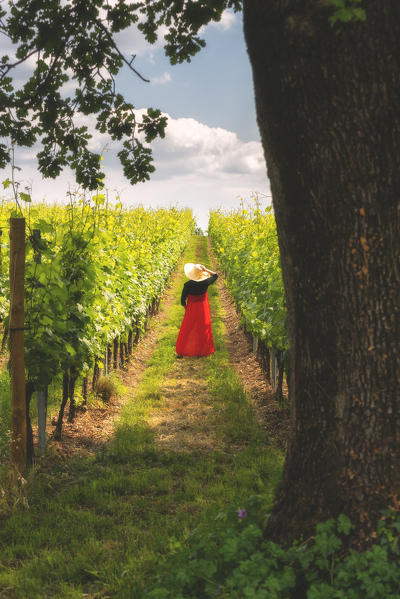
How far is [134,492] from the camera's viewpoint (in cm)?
464

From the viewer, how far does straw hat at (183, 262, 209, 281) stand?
31.9ft

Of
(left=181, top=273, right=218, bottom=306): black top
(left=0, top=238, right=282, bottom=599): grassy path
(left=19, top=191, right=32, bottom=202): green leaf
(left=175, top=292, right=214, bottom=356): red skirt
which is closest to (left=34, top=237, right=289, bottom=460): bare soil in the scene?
(left=0, top=238, right=282, bottom=599): grassy path

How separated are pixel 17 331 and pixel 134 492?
184 centimetres

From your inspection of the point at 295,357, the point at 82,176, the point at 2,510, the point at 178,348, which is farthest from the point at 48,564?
the point at 178,348

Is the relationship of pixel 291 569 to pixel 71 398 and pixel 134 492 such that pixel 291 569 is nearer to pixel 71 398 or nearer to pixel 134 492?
pixel 134 492

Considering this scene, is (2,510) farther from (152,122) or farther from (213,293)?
(213,293)

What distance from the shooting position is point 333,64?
2.32m

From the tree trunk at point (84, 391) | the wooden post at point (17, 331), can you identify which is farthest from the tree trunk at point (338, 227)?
the tree trunk at point (84, 391)

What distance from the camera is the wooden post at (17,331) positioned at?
4.45 m

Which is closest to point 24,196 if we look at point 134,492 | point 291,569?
point 134,492

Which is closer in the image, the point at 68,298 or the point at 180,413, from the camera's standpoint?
the point at 68,298

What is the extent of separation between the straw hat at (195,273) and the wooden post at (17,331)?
5.39 metres

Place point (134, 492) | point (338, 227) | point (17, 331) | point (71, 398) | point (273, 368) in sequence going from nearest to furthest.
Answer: point (338, 227) → point (17, 331) → point (134, 492) → point (71, 398) → point (273, 368)

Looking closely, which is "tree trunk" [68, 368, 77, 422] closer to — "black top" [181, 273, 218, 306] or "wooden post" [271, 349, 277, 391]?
"wooden post" [271, 349, 277, 391]
